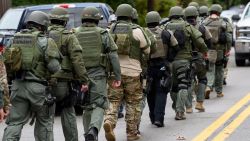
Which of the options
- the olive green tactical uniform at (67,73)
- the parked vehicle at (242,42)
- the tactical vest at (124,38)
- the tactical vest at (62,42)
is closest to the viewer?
the olive green tactical uniform at (67,73)

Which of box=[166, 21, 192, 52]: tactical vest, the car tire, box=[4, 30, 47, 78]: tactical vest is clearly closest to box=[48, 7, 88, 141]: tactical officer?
box=[4, 30, 47, 78]: tactical vest

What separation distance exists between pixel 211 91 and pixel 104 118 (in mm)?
6316

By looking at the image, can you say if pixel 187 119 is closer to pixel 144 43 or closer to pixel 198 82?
pixel 198 82

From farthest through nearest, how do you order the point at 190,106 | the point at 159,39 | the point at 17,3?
1. the point at 17,3
2. the point at 190,106
3. the point at 159,39

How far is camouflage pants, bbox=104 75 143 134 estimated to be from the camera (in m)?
9.79

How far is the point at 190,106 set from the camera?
1255 cm

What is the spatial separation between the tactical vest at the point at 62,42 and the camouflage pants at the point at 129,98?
3.64 feet

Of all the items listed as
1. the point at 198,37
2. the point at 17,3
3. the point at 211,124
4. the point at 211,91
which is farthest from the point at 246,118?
the point at 17,3

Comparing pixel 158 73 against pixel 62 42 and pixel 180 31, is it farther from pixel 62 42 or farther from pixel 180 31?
pixel 62 42

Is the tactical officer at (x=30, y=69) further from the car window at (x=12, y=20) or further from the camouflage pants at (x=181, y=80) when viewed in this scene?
the car window at (x=12, y=20)

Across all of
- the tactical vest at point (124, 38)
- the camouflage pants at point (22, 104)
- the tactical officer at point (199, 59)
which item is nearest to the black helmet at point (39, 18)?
the camouflage pants at point (22, 104)

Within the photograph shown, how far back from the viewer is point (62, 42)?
8.71 meters

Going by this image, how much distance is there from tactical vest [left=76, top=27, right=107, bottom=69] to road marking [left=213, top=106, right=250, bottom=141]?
208 cm

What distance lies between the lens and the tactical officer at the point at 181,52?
11.7 meters
